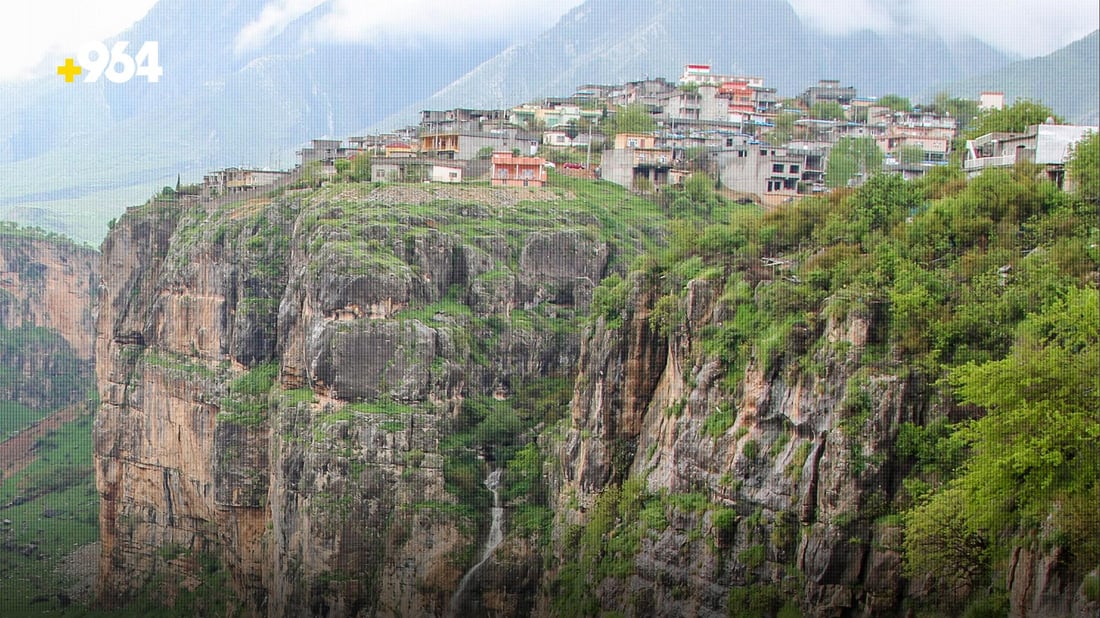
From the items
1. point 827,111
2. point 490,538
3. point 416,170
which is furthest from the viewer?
point 827,111

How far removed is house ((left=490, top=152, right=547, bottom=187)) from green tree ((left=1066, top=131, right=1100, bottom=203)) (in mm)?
20587

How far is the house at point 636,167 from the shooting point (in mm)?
45312

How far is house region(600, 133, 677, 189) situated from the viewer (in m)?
45.3

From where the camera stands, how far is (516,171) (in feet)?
137

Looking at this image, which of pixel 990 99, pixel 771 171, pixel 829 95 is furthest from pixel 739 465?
pixel 829 95

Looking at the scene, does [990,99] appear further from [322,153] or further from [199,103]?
[199,103]

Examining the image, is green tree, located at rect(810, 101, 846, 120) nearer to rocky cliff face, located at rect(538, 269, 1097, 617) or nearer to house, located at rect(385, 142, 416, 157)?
house, located at rect(385, 142, 416, 157)

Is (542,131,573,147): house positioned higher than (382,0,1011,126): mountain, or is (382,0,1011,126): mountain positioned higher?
(382,0,1011,126): mountain

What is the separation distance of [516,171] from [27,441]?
33.1 meters

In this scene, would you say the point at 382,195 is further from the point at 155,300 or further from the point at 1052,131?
the point at 1052,131

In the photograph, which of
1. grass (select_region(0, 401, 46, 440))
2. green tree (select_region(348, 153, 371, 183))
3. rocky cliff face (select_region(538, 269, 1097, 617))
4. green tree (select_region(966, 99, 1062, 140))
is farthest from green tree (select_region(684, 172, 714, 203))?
grass (select_region(0, 401, 46, 440))

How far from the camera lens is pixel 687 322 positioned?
85.7 feet

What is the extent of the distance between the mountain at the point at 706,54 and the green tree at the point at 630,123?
121ft

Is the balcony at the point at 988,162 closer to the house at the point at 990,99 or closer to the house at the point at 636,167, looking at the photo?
the house at the point at 636,167
